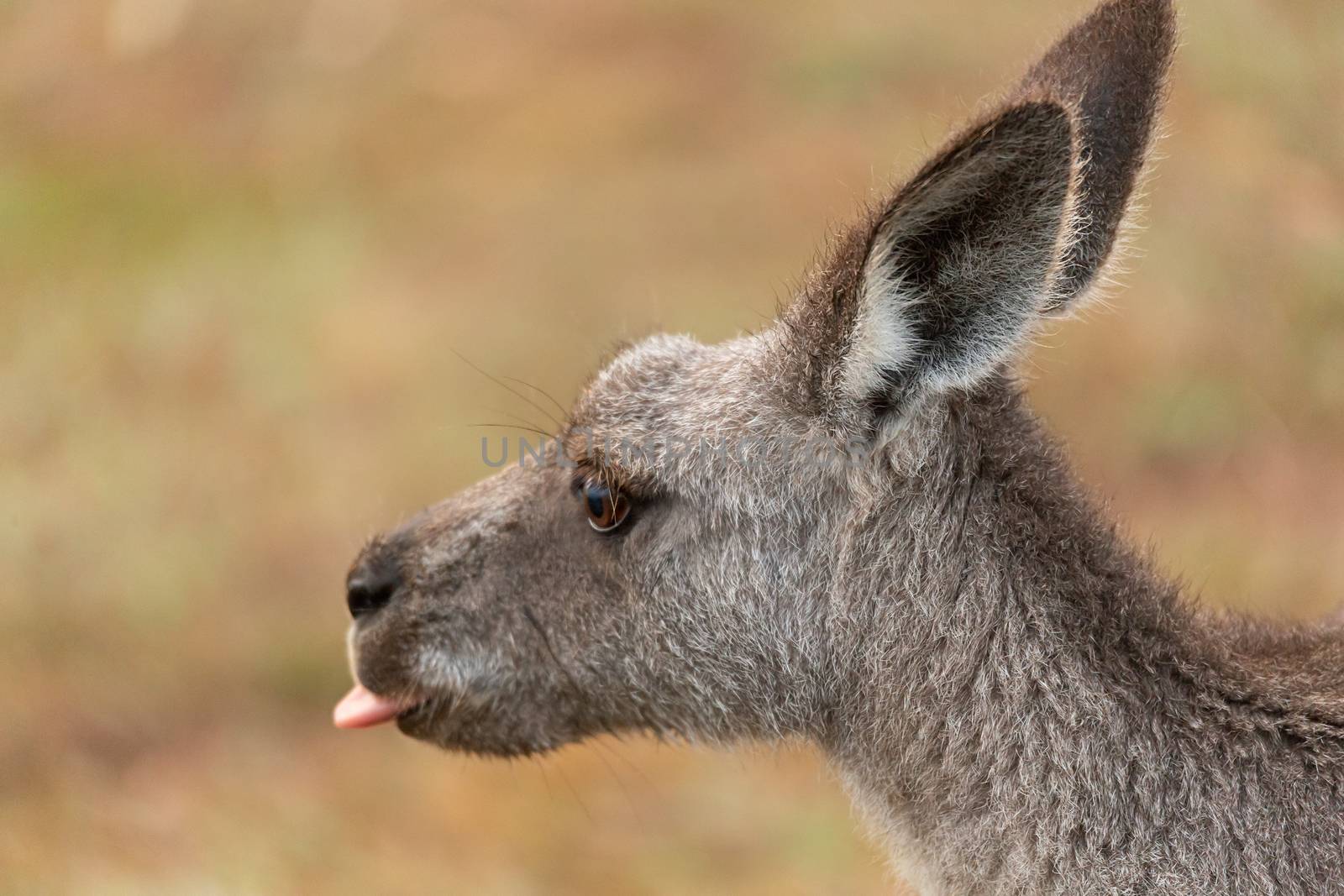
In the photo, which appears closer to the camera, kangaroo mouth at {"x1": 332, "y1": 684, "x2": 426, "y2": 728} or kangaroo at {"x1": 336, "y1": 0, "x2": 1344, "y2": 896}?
kangaroo at {"x1": 336, "y1": 0, "x2": 1344, "y2": 896}

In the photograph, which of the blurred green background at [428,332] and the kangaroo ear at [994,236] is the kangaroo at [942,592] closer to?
the kangaroo ear at [994,236]

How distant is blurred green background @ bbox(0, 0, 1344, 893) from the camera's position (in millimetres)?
6562

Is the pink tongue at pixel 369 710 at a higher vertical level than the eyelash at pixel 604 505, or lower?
lower

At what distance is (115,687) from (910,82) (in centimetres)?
818

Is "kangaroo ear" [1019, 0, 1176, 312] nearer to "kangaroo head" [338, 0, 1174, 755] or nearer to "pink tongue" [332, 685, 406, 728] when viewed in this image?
"kangaroo head" [338, 0, 1174, 755]

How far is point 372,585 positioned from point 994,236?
2.00m

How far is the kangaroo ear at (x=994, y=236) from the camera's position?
3.26 metres

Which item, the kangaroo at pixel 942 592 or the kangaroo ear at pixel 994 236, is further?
the kangaroo at pixel 942 592

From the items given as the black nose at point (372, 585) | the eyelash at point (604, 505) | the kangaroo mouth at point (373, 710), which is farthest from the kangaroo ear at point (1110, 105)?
the kangaroo mouth at point (373, 710)

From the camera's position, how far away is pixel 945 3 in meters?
14.0

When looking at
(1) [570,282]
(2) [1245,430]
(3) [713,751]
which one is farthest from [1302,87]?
(1) [570,282]

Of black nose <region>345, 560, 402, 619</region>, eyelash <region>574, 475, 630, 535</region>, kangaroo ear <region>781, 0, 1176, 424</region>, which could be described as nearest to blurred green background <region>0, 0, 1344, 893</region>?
kangaroo ear <region>781, 0, 1176, 424</region>

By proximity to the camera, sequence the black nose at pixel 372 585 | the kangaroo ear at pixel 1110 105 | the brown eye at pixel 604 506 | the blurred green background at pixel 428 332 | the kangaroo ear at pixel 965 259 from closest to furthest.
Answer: the kangaroo ear at pixel 965 259 → the kangaroo ear at pixel 1110 105 → the brown eye at pixel 604 506 → the black nose at pixel 372 585 → the blurred green background at pixel 428 332

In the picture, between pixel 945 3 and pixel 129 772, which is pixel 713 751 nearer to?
pixel 129 772
